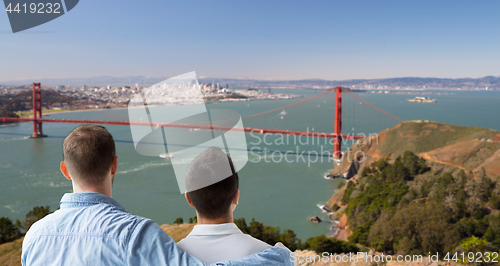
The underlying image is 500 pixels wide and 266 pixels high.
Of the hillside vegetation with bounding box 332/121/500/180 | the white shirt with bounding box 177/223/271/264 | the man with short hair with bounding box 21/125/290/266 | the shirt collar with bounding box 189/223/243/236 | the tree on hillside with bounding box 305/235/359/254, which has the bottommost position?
the tree on hillside with bounding box 305/235/359/254

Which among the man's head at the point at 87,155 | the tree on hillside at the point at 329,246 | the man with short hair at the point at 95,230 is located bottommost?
the tree on hillside at the point at 329,246

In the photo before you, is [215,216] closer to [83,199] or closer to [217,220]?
[217,220]

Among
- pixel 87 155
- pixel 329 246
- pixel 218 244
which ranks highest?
pixel 87 155

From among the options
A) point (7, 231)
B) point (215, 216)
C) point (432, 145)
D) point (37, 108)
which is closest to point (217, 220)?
point (215, 216)

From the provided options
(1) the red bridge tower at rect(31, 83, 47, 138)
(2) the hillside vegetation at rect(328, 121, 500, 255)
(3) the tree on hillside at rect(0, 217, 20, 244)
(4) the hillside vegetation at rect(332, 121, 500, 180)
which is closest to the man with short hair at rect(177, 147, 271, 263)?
(2) the hillside vegetation at rect(328, 121, 500, 255)

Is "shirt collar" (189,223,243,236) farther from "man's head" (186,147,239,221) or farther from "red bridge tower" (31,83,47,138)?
"red bridge tower" (31,83,47,138)

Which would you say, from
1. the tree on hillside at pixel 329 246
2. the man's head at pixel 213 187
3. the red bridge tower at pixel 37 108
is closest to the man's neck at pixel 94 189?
the man's head at pixel 213 187

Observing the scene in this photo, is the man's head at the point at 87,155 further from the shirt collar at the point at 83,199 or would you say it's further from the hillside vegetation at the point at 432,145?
the hillside vegetation at the point at 432,145

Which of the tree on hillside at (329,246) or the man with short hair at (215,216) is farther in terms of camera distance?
the tree on hillside at (329,246)
